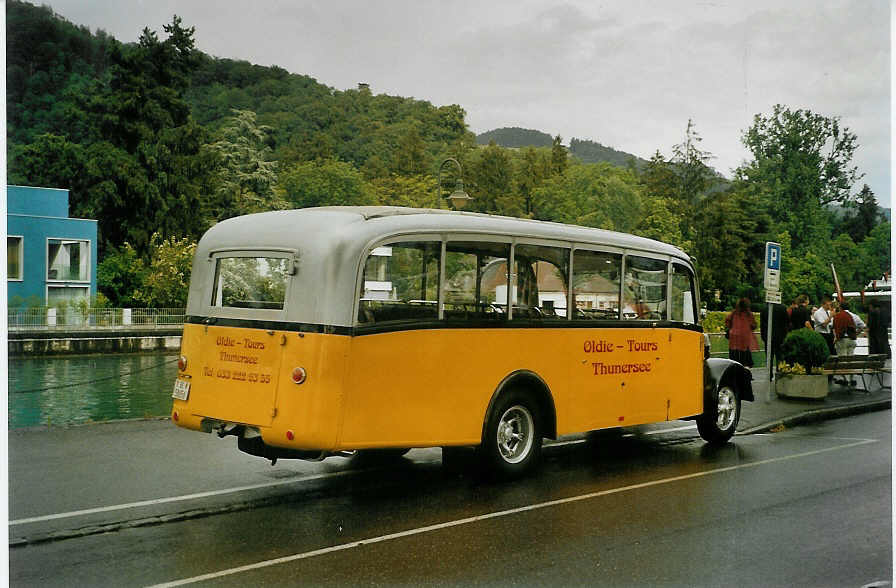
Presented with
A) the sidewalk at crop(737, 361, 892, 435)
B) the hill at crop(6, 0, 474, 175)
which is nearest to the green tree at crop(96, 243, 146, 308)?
the hill at crop(6, 0, 474, 175)

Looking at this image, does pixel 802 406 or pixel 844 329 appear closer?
pixel 802 406

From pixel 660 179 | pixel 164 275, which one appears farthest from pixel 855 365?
pixel 660 179

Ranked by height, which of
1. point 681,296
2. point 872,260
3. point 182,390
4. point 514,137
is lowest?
point 182,390

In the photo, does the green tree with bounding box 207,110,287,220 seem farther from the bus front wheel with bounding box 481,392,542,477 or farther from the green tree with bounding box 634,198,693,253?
the green tree with bounding box 634,198,693,253

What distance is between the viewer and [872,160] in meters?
14.1

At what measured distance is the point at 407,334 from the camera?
782 centimetres

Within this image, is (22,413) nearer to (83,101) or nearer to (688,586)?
(83,101)

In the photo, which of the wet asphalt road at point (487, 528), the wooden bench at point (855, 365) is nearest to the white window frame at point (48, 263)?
the wet asphalt road at point (487, 528)

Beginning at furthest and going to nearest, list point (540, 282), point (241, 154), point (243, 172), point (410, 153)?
point (243, 172)
point (241, 154)
point (410, 153)
point (540, 282)

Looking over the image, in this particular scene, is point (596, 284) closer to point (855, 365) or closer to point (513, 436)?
point (513, 436)

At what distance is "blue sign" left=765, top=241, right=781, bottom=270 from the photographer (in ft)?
49.1

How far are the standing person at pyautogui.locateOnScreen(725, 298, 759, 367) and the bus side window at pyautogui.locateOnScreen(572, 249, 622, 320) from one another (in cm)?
665

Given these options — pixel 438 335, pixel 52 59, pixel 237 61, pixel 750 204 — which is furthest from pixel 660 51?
pixel 750 204

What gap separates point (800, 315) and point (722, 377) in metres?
7.03
